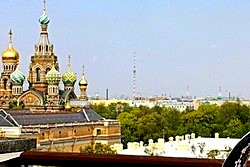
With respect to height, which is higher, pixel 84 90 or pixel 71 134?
pixel 84 90

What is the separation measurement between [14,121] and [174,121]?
9948 millimetres

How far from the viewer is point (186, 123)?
982 inches

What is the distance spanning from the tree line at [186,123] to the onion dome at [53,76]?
341 centimetres

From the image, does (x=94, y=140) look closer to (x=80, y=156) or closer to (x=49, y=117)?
(x=49, y=117)

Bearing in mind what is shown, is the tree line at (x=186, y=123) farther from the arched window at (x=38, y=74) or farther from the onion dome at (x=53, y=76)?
the arched window at (x=38, y=74)

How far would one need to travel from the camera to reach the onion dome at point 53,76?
2112cm

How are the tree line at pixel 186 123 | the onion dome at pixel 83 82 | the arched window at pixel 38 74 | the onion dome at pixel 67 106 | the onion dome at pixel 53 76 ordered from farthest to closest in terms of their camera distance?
1. the tree line at pixel 186 123
2. the onion dome at pixel 83 82
3. the arched window at pixel 38 74
4. the onion dome at pixel 67 106
5. the onion dome at pixel 53 76

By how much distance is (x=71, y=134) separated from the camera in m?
18.3

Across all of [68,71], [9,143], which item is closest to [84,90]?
[68,71]

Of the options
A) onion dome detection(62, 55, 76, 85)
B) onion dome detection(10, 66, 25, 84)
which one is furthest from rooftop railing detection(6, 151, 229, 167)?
onion dome detection(62, 55, 76, 85)

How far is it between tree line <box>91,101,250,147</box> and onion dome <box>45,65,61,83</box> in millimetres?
3411

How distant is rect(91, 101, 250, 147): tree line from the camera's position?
2312 cm

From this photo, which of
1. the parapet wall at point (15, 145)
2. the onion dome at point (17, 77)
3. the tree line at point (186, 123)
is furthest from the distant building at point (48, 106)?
the parapet wall at point (15, 145)

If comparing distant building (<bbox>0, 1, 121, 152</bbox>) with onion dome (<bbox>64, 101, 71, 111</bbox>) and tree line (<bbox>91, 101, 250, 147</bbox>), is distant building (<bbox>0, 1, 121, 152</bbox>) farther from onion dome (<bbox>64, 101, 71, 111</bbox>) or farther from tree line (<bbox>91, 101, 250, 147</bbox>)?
tree line (<bbox>91, 101, 250, 147</bbox>)
